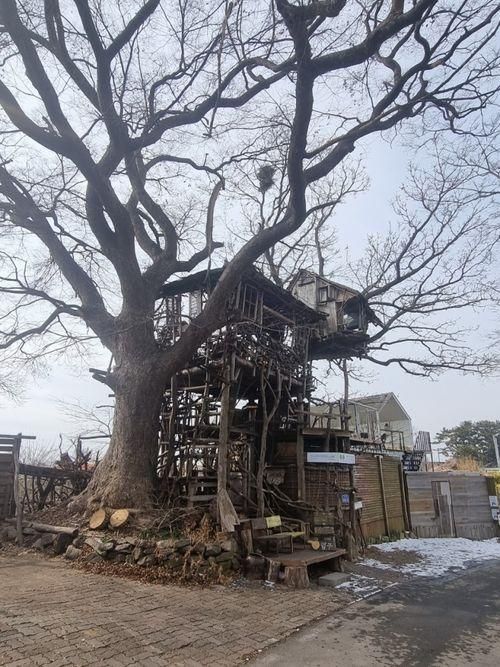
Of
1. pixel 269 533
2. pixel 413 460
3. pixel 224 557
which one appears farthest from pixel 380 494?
pixel 413 460

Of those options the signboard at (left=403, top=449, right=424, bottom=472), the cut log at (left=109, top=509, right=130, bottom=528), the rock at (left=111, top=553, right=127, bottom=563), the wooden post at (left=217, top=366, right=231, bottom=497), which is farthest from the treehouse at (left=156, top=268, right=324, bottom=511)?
the signboard at (left=403, top=449, right=424, bottom=472)

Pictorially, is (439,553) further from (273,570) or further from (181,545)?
(181,545)

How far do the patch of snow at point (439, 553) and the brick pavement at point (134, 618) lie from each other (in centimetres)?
320

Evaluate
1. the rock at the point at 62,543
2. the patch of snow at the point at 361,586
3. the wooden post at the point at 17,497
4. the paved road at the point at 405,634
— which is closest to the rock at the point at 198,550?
the patch of snow at the point at 361,586

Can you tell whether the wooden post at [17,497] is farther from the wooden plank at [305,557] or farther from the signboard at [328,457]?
the signboard at [328,457]

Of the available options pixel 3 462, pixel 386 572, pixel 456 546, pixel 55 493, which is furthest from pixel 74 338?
pixel 456 546

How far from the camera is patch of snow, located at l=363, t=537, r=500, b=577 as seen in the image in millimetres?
10141

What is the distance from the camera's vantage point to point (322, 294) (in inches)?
696

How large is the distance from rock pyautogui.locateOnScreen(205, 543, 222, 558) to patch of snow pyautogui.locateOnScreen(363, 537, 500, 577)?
3868mm

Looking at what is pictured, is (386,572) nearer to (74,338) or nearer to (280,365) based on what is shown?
(280,365)

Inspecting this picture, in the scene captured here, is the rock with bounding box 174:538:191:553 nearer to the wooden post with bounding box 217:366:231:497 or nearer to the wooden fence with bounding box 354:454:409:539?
the wooden post with bounding box 217:366:231:497

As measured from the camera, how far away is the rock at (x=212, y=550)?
809 cm

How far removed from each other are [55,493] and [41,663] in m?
8.70

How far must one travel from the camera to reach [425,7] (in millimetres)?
7586
